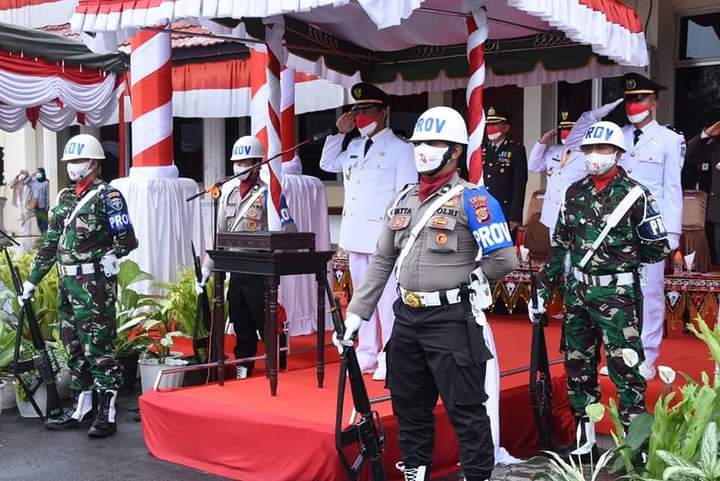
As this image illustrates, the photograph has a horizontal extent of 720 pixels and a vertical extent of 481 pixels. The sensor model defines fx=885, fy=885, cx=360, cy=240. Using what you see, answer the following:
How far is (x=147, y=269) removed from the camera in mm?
8016

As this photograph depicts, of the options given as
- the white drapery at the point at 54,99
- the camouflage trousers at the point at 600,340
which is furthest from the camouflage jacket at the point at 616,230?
the white drapery at the point at 54,99

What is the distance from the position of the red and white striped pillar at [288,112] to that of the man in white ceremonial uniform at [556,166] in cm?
231

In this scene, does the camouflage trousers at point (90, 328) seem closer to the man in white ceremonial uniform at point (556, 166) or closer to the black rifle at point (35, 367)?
the black rifle at point (35, 367)

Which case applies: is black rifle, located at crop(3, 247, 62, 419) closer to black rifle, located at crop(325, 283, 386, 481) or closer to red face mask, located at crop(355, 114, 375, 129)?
red face mask, located at crop(355, 114, 375, 129)

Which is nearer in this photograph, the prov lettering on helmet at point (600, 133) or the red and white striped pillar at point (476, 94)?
the prov lettering on helmet at point (600, 133)

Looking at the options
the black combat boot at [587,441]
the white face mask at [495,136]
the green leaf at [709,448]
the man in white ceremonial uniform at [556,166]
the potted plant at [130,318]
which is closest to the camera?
the green leaf at [709,448]

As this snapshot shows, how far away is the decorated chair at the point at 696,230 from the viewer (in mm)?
8203

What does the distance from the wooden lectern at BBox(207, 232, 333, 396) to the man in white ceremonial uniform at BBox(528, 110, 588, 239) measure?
228cm

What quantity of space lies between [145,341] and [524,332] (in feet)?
10.6

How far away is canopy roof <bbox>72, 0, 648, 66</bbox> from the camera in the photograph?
467 cm

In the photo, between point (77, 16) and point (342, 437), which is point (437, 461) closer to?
point (342, 437)

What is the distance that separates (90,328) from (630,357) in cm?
333

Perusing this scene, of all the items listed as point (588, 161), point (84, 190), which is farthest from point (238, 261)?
point (588, 161)

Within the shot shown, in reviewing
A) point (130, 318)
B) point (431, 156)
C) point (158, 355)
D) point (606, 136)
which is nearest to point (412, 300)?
point (431, 156)
